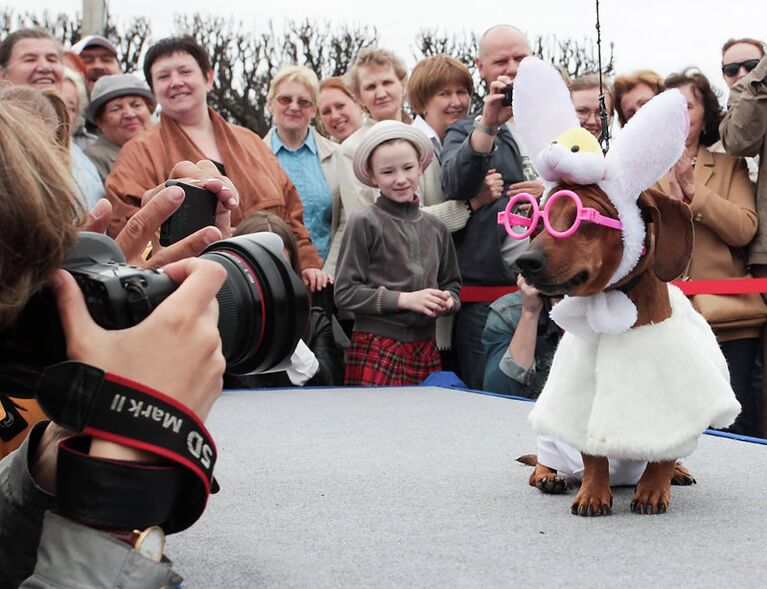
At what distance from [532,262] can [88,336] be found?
2.83ft

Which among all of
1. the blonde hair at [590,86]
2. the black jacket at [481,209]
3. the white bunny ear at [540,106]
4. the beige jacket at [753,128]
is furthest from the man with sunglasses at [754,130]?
the white bunny ear at [540,106]

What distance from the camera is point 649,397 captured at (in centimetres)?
169

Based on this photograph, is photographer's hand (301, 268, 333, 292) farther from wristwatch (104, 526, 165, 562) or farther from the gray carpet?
wristwatch (104, 526, 165, 562)

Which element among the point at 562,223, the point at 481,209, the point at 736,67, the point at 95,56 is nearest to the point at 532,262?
the point at 562,223

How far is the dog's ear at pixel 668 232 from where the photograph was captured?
1.70 metres

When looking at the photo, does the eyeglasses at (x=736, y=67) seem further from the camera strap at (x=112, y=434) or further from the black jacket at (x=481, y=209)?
the camera strap at (x=112, y=434)

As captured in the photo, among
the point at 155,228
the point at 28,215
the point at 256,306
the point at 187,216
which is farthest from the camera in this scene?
the point at 187,216

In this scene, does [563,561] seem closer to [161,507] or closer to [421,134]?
[161,507]

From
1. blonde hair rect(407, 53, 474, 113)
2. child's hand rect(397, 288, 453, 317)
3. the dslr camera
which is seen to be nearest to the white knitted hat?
blonde hair rect(407, 53, 474, 113)

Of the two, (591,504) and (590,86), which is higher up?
(590,86)

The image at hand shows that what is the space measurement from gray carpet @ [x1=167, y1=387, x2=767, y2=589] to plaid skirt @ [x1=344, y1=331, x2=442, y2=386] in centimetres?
114

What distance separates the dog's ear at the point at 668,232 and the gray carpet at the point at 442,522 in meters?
0.40

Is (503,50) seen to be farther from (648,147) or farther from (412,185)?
(648,147)

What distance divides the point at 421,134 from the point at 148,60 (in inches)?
40.0
